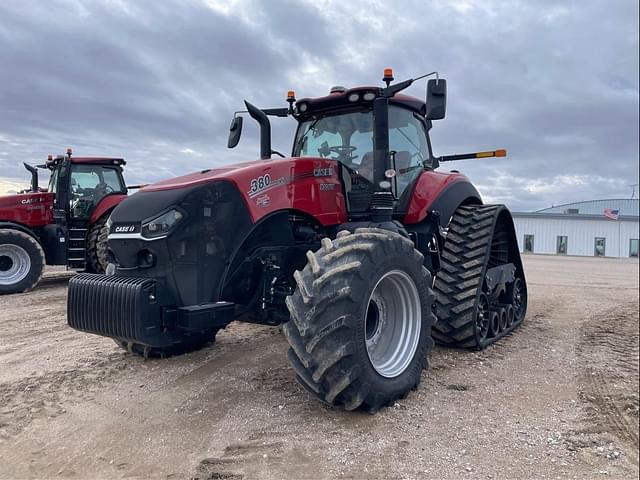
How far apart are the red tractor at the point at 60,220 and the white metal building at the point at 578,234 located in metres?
32.3

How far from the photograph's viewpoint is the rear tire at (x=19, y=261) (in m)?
9.66

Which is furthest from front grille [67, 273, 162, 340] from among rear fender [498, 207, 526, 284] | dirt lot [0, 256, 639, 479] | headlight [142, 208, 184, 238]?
rear fender [498, 207, 526, 284]

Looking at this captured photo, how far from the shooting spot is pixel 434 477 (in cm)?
290

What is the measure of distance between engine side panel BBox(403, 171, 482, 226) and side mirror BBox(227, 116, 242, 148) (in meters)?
1.96

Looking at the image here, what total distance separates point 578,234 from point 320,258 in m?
38.1

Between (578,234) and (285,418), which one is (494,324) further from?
(578,234)

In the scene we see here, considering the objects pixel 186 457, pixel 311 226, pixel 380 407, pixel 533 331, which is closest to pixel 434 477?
pixel 380 407

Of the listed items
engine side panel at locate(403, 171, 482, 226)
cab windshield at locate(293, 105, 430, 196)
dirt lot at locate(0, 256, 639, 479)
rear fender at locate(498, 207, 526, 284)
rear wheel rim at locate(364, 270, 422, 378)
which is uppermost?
cab windshield at locate(293, 105, 430, 196)

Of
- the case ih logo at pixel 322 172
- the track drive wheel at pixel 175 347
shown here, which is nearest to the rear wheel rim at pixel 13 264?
the track drive wheel at pixel 175 347

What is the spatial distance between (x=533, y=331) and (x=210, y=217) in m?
4.93

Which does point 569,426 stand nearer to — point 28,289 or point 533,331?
point 533,331

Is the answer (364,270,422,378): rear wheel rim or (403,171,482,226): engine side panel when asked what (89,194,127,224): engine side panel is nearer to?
(403,171,482,226): engine side panel

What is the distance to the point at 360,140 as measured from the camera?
5086 mm

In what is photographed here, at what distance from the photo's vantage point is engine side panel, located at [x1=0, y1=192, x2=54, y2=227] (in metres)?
10.0
